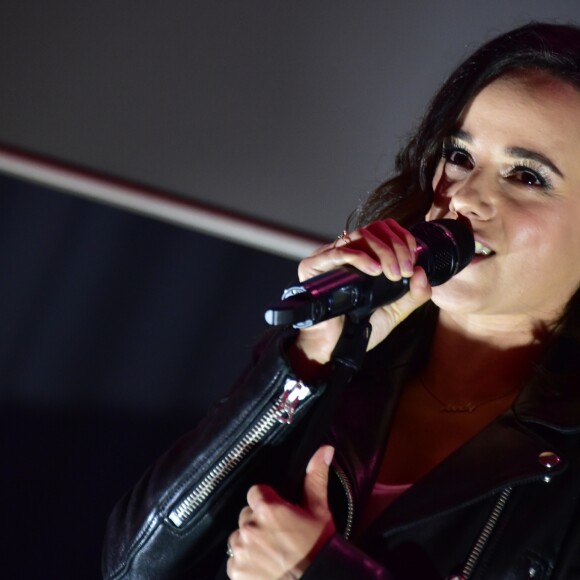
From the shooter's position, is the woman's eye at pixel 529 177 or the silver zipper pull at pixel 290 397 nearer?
the silver zipper pull at pixel 290 397

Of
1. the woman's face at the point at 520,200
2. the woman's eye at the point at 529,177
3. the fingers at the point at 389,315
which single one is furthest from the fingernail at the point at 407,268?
the woman's eye at the point at 529,177

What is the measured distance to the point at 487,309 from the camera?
1.44m

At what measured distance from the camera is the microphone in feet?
3.35

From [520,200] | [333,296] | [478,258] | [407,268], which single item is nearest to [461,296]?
[478,258]

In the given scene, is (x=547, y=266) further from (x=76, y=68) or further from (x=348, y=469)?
→ (x=76, y=68)

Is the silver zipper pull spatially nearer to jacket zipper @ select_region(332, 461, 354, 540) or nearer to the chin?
jacket zipper @ select_region(332, 461, 354, 540)

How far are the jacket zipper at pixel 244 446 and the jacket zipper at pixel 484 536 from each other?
27 centimetres

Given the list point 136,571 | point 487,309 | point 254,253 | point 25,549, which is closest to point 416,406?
point 487,309

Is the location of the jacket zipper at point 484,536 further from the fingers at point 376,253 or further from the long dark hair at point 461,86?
the long dark hair at point 461,86

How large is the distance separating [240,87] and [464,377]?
886 millimetres

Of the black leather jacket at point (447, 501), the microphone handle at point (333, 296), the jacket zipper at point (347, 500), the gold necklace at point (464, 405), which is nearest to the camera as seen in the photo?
the microphone handle at point (333, 296)

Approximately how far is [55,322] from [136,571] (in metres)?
0.83

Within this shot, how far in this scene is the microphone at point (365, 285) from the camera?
1021mm

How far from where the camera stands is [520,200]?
1423 millimetres
